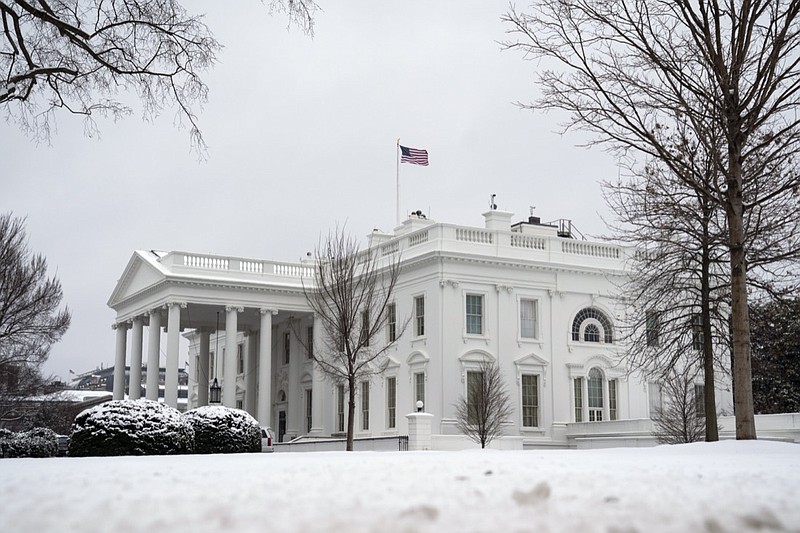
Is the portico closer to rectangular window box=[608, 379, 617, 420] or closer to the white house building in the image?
the white house building

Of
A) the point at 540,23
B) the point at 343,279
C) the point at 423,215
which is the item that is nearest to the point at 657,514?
the point at 540,23

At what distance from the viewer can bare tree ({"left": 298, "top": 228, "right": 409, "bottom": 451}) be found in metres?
36.3

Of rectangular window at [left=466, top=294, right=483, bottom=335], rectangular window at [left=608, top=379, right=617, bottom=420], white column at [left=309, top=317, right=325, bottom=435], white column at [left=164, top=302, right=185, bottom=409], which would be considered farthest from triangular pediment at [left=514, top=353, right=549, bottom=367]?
white column at [left=164, top=302, right=185, bottom=409]

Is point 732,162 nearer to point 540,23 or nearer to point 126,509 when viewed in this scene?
point 540,23

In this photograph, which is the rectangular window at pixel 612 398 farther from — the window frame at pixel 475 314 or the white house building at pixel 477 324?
the window frame at pixel 475 314

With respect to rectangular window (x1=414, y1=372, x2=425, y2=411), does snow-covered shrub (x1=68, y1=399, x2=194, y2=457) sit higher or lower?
lower

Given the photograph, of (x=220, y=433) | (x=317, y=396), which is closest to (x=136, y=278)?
(x=317, y=396)

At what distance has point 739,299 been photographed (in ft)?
58.9

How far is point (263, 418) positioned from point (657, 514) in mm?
44563

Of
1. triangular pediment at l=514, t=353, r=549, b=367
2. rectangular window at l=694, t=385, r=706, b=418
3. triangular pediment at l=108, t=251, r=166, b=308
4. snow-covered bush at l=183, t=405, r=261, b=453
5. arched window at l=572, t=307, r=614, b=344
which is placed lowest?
snow-covered bush at l=183, t=405, r=261, b=453

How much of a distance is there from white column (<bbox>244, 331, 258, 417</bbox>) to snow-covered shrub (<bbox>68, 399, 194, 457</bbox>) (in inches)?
1420

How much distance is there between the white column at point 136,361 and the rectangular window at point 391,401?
50.7 ft

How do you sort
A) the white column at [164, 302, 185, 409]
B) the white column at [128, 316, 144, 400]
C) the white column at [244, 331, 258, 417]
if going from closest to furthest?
the white column at [164, 302, 185, 409], the white column at [128, 316, 144, 400], the white column at [244, 331, 258, 417]

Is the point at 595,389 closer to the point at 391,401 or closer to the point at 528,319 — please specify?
the point at 528,319
